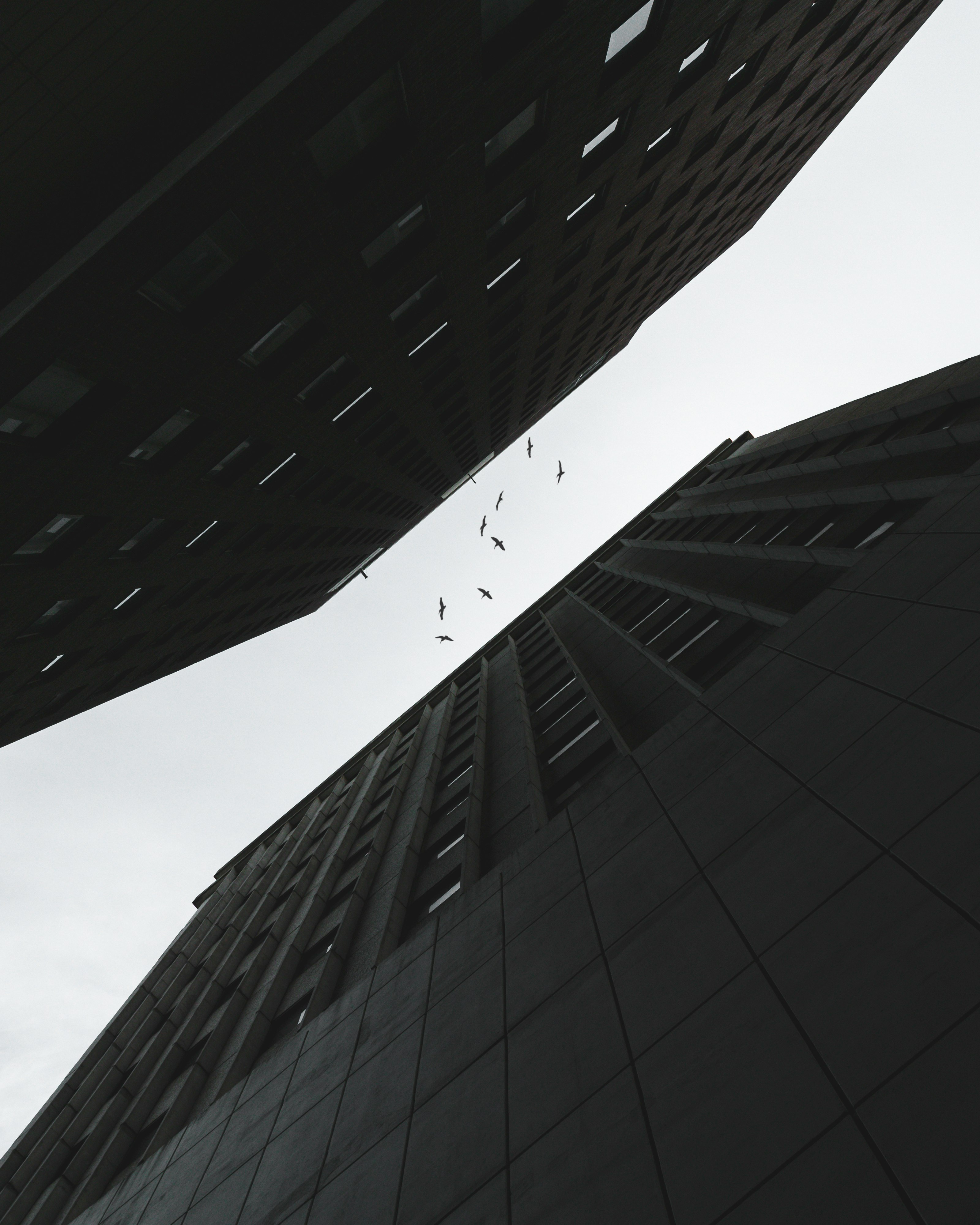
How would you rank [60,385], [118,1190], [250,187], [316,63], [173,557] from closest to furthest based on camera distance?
[316,63] → [250,187] → [60,385] → [118,1190] → [173,557]

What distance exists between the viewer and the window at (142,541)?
1980 centimetres

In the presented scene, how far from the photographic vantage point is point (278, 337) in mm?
15461

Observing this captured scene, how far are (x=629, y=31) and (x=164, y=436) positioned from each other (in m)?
13.6

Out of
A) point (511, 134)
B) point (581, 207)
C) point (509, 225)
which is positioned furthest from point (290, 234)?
point (581, 207)

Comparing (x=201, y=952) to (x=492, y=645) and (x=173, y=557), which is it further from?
(x=492, y=645)

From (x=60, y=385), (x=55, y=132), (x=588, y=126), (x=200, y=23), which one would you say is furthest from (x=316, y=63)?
(x=588, y=126)

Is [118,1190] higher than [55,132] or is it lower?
lower

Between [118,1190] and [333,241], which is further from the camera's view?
[118,1190]

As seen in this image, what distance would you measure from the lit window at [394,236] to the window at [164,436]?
5.21 m

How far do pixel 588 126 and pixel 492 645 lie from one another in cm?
4483

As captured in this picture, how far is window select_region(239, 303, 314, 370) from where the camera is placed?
593 inches

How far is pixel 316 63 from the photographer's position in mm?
9719

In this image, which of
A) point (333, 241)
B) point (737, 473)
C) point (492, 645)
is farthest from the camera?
point (492, 645)

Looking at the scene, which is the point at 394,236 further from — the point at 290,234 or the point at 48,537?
the point at 48,537
